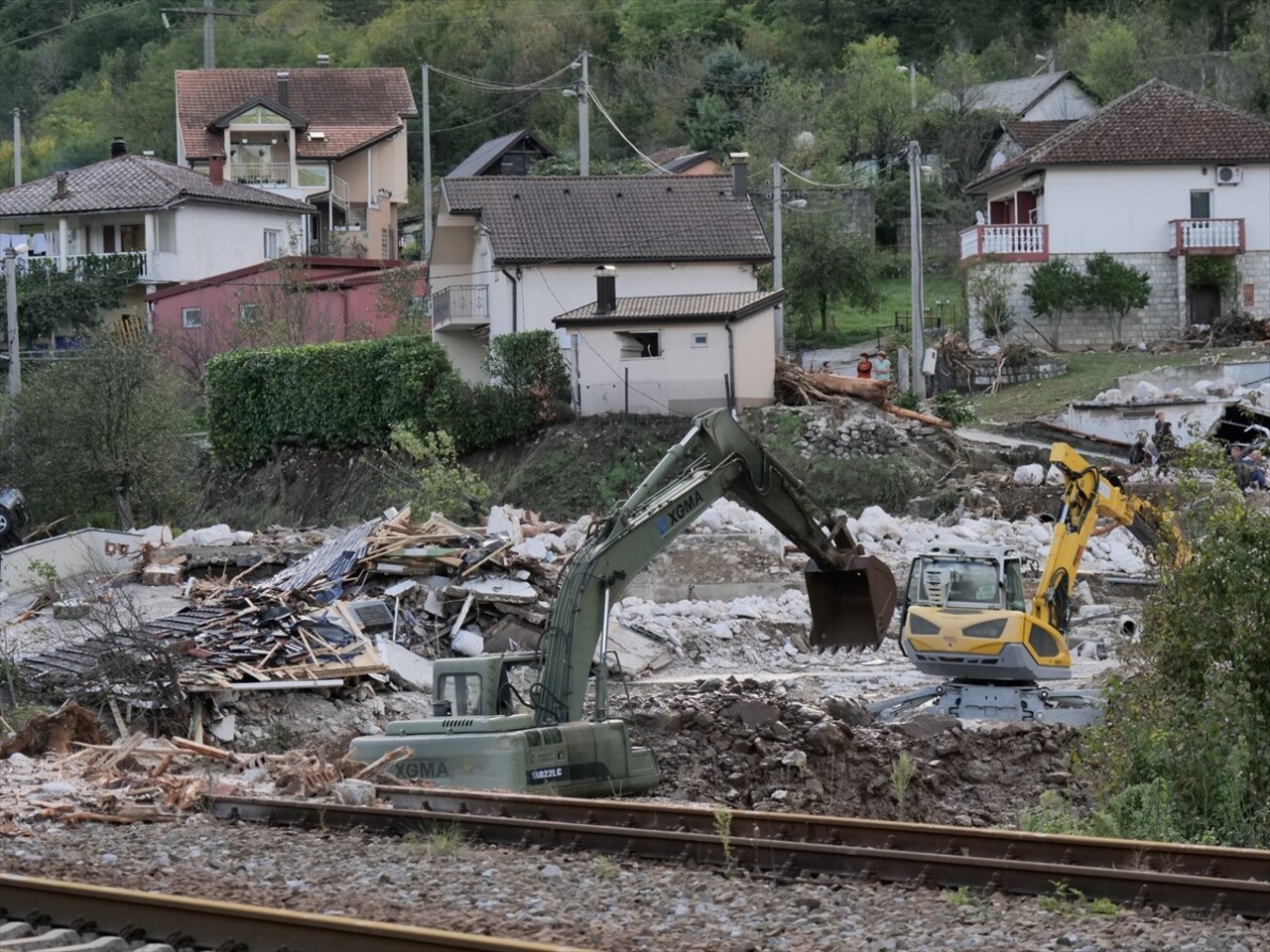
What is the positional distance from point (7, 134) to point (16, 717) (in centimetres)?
9887

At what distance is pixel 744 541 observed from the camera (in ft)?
103

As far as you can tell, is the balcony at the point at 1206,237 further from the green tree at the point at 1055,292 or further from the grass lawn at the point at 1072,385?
the grass lawn at the point at 1072,385

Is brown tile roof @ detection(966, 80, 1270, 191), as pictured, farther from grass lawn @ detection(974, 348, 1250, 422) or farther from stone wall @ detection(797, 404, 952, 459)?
stone wall @ detection(797, 404, 952, 459)

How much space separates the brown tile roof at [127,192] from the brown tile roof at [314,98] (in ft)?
27.7

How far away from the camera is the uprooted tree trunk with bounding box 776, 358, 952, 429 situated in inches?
1635

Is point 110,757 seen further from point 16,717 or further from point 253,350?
point 253,350

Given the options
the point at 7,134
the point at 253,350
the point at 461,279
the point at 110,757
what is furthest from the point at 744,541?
the point at 7,134

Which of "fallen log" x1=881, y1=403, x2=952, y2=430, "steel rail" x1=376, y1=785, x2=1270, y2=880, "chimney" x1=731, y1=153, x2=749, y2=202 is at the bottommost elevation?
"steel rail" x1=376, y1=785, x2=1270, y2=880

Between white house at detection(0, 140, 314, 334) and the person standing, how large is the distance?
25751 millimetres

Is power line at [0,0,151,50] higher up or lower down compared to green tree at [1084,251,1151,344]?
higher up

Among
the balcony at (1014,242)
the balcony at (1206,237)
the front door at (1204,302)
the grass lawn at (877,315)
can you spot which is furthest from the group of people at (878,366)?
the front door at (1204,302)

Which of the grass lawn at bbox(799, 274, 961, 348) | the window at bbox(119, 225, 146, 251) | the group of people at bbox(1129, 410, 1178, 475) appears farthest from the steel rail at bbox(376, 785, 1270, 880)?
the window at bbox(119, 225, 146, 251)

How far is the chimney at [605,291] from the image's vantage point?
4391cm

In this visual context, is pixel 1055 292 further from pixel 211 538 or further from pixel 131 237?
pixel 131 237
